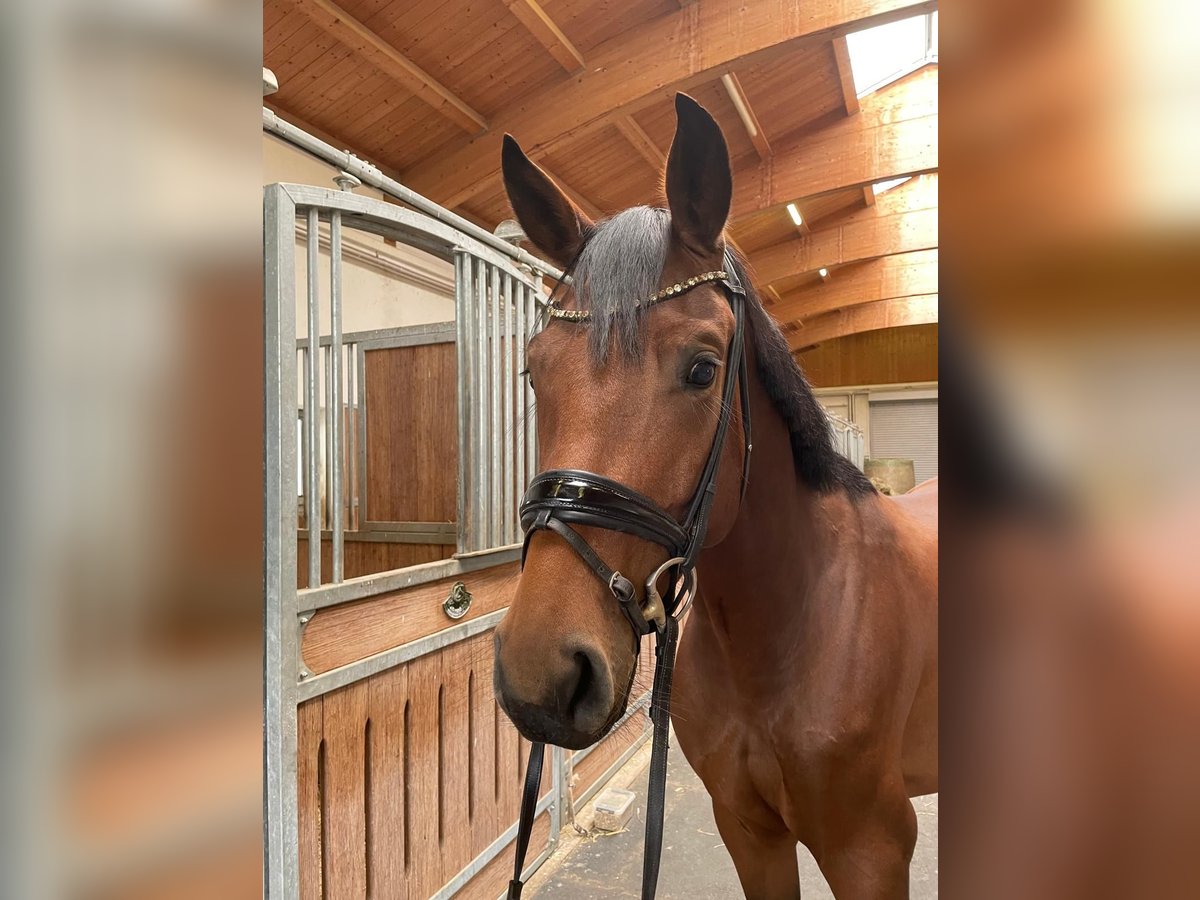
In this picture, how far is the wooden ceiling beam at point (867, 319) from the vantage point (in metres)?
10.2

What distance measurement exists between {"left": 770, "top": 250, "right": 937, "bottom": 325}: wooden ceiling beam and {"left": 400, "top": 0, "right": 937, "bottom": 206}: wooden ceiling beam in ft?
20.5

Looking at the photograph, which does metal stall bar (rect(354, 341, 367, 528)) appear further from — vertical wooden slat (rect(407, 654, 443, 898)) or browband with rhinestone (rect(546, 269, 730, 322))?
browband with rhinestone (rect(546, 269, 730, 322))

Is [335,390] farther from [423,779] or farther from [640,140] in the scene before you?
[640,140]

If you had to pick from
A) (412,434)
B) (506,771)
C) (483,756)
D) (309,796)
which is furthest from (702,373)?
(412,434)

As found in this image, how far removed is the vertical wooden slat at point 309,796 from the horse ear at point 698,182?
1193mm

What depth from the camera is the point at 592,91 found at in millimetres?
3707

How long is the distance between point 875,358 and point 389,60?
12737mm

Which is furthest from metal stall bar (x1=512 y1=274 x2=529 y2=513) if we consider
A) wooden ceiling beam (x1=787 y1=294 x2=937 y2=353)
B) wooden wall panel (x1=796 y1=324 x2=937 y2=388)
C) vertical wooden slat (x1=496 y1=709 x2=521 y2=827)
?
wooden wall panel (x1=796 y1=324 x2=937 y2=388)

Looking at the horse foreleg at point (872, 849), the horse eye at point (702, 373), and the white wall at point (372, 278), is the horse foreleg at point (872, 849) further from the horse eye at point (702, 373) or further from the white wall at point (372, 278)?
the white wall at point (372, 278)

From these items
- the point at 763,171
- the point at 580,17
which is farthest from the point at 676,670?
the point at 763,171
